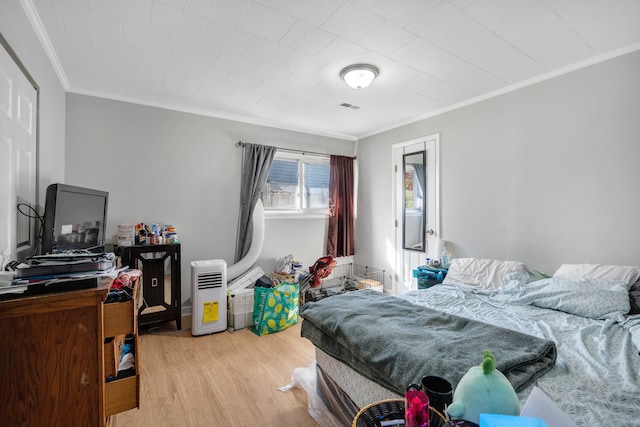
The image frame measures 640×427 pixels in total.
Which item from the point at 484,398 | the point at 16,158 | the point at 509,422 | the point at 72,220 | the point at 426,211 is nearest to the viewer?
the point at 509,422

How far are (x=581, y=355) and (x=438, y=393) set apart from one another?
3.49 feet

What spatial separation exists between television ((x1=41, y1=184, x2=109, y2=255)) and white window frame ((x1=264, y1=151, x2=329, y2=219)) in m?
2.09

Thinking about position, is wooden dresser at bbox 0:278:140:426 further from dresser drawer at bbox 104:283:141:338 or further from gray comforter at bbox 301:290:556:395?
gray comforter at bbox 301:290:556:395

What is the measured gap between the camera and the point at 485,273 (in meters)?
2.78

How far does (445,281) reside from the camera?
293cm

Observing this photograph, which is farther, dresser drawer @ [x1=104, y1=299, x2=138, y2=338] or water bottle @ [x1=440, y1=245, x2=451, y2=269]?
water bottle @ [x1=440, y1=245, x2=451, y2=269]

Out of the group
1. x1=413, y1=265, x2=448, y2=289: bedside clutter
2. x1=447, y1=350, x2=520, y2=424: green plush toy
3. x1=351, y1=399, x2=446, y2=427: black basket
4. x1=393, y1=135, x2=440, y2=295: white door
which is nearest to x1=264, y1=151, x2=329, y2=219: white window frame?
x1=393, y1=135, x2=440, y2=295: white door

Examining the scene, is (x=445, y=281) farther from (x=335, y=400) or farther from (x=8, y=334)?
(x=8, y=334)

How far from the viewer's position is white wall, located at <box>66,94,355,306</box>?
3051mm

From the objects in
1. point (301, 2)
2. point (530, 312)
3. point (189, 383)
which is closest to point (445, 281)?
point (530, 312)

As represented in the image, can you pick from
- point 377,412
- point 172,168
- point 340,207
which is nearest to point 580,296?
point 377,412

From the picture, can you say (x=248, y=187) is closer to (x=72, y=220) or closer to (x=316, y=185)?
(x=316, y=185)

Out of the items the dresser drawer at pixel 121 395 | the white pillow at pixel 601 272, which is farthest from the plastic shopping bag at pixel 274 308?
the white pillow at pixel 601 272

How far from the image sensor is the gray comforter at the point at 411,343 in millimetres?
1233
